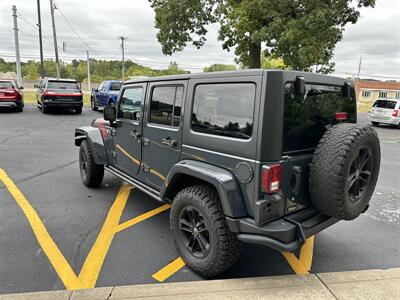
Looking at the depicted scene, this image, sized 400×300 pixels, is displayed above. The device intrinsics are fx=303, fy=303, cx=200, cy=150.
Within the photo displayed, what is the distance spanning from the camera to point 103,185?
5.31 meters

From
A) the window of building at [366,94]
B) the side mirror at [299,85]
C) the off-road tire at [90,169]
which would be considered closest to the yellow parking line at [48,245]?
the off-road tire at [90,169]

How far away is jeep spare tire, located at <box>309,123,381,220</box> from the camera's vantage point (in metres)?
2.40

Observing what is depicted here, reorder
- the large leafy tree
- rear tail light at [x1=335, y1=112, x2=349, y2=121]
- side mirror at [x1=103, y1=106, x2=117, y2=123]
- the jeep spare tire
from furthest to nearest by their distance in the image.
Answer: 1. the large leafy tree
2. side mirror at [x1=103, y1=106, x2=117, y2=123]
3. rear tail light at [x1=335, y1=112, x2=349, y2=121]
4. the jeep spare tire

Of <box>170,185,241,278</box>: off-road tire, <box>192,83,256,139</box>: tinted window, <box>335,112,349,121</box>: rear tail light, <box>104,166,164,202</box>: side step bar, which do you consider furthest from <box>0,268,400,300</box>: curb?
<box>335,112,349,121</box>: rear tail light

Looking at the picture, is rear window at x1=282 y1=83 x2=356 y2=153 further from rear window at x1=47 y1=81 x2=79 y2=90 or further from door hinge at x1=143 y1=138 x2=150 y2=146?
rear window at x1=47 y1=81 x2=79 y2=90

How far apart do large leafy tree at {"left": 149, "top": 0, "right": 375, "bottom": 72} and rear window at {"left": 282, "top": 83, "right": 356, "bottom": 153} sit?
10.3m

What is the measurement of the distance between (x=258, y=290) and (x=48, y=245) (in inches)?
89.5

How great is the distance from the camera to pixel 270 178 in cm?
230

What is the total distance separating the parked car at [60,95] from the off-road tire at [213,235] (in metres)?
14.4

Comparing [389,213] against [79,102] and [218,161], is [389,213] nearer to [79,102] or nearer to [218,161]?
[218,161]

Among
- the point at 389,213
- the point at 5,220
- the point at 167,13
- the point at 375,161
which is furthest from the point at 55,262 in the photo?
the point at 167,13

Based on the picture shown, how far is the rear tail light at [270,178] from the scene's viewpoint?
2295 mm

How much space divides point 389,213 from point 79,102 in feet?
48.7

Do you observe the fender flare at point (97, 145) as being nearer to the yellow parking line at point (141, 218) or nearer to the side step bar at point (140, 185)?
the side step bar at point (140, 185)
